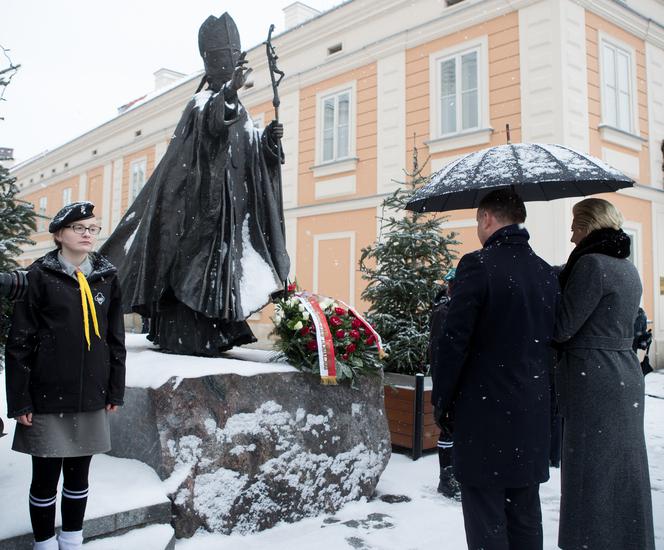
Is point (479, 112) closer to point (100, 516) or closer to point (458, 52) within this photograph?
point (458, 52)

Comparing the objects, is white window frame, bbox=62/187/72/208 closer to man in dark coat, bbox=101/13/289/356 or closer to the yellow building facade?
the yellow building facade

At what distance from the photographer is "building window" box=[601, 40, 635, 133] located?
414 inches

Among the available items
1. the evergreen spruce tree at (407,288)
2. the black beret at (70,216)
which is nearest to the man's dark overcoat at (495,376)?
the black beret at (70,216)

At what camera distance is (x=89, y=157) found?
22.8m

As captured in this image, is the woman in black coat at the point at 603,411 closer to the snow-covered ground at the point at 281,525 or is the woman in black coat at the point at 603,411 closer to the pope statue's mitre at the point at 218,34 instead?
the snow-covered ground at the point at 281,525

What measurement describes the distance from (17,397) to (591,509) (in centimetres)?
251

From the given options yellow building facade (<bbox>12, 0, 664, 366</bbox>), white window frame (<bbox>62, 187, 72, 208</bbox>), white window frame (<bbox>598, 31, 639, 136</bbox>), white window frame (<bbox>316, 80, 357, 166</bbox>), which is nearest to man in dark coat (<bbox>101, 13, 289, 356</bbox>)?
yellow building facade (<bbox>12, 0, 664, 366</bbox>)

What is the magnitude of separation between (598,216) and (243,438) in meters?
2.23

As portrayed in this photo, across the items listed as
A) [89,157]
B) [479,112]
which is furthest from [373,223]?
[89,157]

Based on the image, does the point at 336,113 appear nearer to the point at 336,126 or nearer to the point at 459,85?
the point at 336,126

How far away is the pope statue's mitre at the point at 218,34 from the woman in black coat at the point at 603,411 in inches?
113

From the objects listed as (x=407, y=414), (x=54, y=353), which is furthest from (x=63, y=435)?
(x=407, y=414)

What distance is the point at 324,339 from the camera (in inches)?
155

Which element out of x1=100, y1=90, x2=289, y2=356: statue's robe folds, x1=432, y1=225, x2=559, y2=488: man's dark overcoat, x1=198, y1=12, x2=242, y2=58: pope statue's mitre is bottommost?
x1=432, y1=225, x2=559, y2=488: man's dark overcoat
